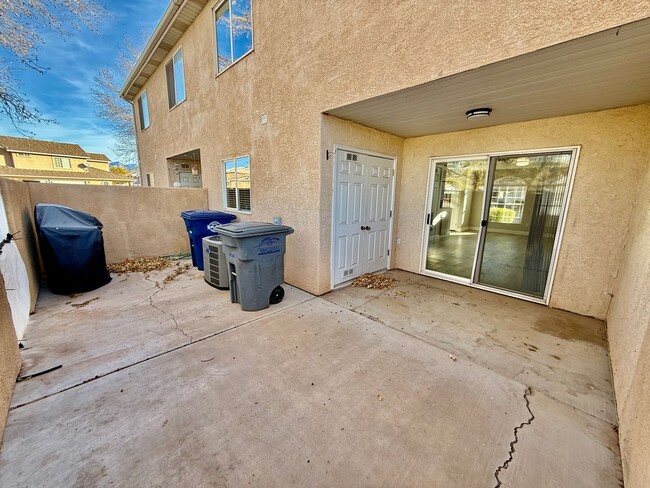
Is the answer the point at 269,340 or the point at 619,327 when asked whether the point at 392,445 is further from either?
the point at 619,327

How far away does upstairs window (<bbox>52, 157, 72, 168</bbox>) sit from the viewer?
25312mm

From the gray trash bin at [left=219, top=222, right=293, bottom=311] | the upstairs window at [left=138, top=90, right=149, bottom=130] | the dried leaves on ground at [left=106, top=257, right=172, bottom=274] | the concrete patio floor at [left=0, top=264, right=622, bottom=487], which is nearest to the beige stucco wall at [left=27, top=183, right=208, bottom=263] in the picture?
the dried leaves on ground at [left=106, top=257, right=172, bottom=274]

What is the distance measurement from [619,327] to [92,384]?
5219 millimetres

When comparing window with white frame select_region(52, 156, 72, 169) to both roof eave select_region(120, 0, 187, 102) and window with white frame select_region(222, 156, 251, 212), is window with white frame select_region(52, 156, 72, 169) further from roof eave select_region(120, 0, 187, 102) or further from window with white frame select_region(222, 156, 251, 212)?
window with white frame select_region(222, 156, 251, 212)

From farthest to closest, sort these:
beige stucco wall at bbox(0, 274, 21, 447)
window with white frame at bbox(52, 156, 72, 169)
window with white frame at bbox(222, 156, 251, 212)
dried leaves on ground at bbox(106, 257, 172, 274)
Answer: window with white frame at bbox(52, 156, 72, 169), window with white frame at bbox(222, 156, 251, 212), dried leaves on ground at bbox(106, 257, 172, 274), beige stucco wall at bbox(0, 274, 21, 447)

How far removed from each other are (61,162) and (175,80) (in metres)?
27.9

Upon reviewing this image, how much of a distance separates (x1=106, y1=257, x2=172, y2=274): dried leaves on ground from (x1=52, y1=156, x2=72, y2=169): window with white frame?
3061 cm

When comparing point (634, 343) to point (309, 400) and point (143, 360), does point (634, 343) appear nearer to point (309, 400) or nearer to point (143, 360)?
point (309, 400)

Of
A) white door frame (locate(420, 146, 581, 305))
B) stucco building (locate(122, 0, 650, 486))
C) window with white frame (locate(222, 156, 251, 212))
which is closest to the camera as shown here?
stucco building (locate(122, 0, 650, 486))

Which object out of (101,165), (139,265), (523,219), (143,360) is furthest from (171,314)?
(101,165)

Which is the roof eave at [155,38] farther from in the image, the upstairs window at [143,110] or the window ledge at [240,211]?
the window ledge at [240,211]

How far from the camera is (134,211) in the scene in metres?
5.99

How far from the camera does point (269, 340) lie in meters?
2.99

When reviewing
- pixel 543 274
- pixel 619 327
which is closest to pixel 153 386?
pixel 619 327
